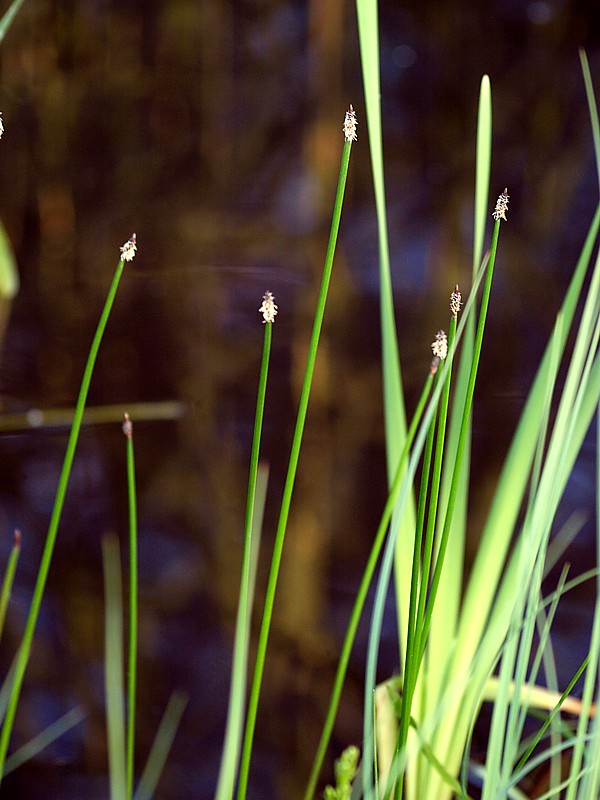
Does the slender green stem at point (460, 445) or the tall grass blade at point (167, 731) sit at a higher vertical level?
the slender green stem at point (460, 445)

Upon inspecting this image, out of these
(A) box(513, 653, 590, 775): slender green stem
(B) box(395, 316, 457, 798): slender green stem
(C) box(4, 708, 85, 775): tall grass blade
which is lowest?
(C) box(4, 708, 85, 775): tall grass blade

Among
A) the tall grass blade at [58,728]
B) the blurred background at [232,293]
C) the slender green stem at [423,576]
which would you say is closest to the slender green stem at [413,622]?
the slender green stem at [423,576]

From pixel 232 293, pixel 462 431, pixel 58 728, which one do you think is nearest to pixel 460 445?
pixel 462 431

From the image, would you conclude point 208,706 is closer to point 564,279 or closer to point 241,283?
point 241,283

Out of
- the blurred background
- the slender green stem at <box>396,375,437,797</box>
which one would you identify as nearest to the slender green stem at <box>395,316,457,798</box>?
the slender green stem at <box>396,375,437,797</box>

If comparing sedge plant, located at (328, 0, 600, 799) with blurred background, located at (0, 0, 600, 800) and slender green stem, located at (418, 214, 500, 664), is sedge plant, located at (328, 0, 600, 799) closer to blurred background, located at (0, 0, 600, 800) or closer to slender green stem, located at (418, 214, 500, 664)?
slender green stem, located at (418, 214, 500, 664)

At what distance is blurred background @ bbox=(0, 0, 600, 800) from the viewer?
606mm

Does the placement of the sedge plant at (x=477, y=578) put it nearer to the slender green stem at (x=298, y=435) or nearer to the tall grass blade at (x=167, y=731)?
the slender green stem at (x=298, y=435)

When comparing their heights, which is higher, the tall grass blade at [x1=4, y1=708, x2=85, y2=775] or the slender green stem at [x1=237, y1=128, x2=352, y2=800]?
the slender green stem at [x1=237, y1=128, x2=352, y2=800]

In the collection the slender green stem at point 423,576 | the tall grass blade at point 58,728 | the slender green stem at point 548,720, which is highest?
the slender green stem at point 423,576

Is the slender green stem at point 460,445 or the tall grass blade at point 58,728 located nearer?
the slender green stem at point 460,445

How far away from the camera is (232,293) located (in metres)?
0.67

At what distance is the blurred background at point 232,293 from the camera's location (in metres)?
0.61

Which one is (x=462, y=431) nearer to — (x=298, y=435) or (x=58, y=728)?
(x=298, y=435)
